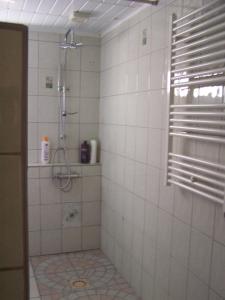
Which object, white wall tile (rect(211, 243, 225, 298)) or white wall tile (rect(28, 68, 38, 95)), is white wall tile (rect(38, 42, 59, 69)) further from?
white wall tile (rect(211, 243, 225, 298))

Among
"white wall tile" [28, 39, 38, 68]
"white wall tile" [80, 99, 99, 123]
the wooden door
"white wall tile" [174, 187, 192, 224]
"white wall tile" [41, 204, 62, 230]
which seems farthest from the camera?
"white wall tile" [80, 99, 99, 123]

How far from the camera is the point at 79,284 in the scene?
8.78ft

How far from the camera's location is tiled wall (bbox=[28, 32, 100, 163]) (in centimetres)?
312

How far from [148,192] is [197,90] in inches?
35.2

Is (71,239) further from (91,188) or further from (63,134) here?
(63,134)

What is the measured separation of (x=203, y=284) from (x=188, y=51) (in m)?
1.23

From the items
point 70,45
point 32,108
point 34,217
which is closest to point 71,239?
point 34,217

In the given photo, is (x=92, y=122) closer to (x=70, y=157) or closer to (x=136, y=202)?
(x=70, y=157)

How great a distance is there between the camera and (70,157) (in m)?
3.30

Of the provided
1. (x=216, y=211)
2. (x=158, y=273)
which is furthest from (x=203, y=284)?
(x=158, y=273)

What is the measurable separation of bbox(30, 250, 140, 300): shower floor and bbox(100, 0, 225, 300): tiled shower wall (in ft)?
0.34

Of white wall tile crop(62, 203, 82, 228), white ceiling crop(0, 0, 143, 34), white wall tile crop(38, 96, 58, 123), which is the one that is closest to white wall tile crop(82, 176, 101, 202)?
white wall tile crop(62, 203, 82, 228)

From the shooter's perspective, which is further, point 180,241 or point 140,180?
point 140,180

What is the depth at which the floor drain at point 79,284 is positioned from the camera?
8.66ft
